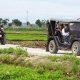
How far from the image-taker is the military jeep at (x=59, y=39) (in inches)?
778

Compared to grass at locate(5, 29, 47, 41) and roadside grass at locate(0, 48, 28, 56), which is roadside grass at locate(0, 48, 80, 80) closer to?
roadside grass at locate(0, 48, 28, 56)

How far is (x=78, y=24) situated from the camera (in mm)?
20406

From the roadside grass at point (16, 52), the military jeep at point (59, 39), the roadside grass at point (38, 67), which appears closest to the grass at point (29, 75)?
the roadside grass at point (38, 67)

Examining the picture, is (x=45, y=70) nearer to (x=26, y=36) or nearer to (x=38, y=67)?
(x=38, y=67)

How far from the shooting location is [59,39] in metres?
21.1

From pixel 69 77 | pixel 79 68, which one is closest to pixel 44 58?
pixel 79 68

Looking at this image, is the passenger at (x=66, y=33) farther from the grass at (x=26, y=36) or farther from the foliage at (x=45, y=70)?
the grass at (x=26, y=36)

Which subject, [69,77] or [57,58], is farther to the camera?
[57,58]

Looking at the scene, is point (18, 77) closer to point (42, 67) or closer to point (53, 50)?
point (42, 67)

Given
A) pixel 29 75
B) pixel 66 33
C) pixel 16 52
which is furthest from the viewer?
pixel 66 33

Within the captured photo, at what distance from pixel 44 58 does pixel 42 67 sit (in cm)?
144

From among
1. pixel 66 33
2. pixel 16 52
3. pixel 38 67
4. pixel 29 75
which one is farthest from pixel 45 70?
pixel 66 33

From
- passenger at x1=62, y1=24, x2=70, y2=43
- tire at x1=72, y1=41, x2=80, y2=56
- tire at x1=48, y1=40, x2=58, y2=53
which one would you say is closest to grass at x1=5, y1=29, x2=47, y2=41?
tire at x1=48, y1=40, x2=58, y2=53

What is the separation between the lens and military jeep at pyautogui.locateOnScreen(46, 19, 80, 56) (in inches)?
778
